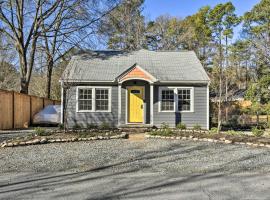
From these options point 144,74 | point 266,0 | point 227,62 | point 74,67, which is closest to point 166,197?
point 144,74

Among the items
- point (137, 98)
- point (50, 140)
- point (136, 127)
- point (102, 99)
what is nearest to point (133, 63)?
point (137, 98)

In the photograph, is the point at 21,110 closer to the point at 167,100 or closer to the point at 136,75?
the point at 136,75

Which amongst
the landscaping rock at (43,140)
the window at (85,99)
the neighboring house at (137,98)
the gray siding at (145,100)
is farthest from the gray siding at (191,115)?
the landscaping rock at (43,140)

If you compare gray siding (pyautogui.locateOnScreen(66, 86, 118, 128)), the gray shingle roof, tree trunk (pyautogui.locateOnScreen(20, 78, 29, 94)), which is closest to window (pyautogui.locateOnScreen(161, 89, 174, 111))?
the gray shingle roof

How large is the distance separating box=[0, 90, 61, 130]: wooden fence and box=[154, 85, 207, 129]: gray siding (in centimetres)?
748

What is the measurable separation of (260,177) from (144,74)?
1038 cm

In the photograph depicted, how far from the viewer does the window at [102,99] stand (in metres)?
16.0

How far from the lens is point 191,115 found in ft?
52.6

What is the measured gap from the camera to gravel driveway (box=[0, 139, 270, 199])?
4.84 meters

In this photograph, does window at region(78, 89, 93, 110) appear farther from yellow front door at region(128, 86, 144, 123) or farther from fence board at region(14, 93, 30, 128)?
fence board at region(14, 93, 30, 128)

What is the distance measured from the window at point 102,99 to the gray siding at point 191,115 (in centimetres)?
256

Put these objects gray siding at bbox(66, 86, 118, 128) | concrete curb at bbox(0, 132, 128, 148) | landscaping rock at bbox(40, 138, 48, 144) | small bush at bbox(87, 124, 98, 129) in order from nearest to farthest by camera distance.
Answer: concrete curb at bbox(0, 132, 128, 148)
landscaping rock at bbox(40, 138, 48, 144)
small bush at bbox(87, 124, 98, 129)
gray siding at bbox(66, 86, 118, 128)

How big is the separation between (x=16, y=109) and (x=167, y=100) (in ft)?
26.7

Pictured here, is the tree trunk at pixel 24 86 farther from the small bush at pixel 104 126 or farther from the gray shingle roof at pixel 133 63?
the small bush at pixel 104 126
